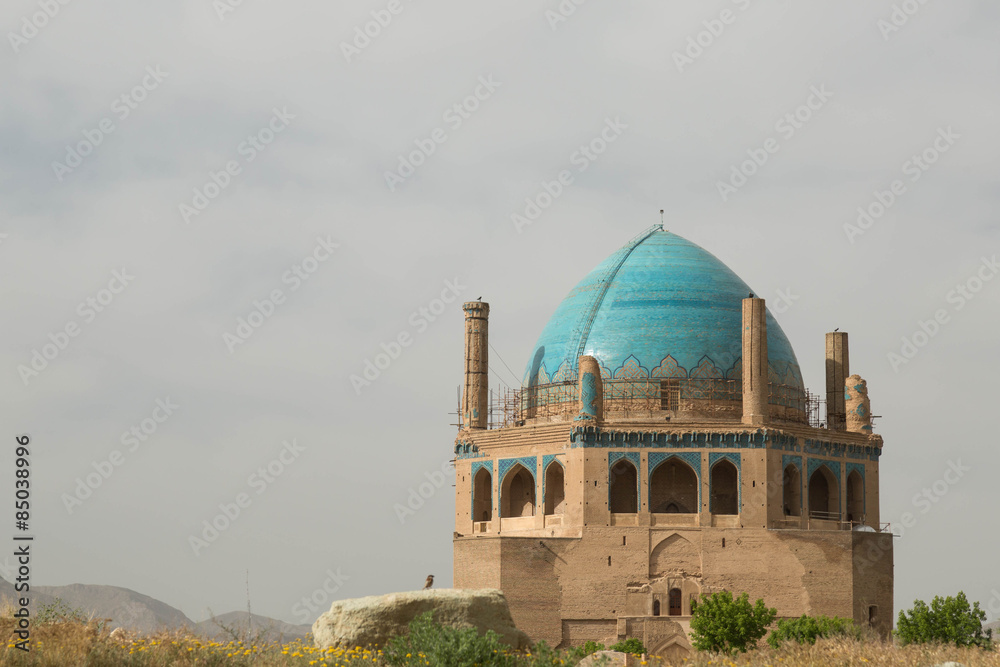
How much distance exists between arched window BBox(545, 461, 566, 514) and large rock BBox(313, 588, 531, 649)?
52.4ft

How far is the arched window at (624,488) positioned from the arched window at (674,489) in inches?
18.8

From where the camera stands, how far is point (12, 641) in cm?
1341

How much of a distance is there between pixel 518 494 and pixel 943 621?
37.0ft

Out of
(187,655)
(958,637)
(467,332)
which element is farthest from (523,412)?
(187,655)

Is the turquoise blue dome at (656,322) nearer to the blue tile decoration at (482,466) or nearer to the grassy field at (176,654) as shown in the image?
the blue tile decoration at (482,466)

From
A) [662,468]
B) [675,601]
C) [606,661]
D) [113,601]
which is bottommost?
[113,601]

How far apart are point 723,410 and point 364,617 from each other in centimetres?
1864

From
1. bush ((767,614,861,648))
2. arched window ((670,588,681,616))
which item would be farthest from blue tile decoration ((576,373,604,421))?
bush ((767,614,861,648))

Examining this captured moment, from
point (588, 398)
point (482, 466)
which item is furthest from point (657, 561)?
point (482, 466)

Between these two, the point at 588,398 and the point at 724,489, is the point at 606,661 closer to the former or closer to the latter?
the point at 588,398

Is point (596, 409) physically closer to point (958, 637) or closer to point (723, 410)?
point (723, 410)

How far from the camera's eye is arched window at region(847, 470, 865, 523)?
1372 inches

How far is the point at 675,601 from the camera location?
102ft

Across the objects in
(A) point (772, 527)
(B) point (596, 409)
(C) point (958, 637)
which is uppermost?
(B) point (596, 409)
